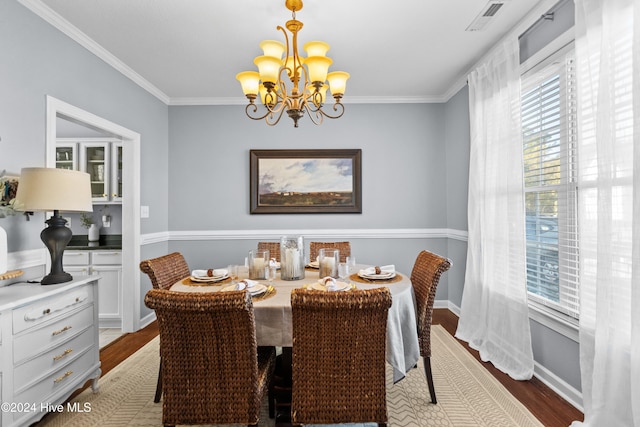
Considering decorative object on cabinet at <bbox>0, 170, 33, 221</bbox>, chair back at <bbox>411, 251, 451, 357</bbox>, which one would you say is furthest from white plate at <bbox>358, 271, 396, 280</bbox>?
decorative object on cabinet at <bbox>0, 170, 33, 221</bbox>

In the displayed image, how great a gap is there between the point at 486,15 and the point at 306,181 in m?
2.45

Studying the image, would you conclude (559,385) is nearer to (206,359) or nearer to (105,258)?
(206,359)

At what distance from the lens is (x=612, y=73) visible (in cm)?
170

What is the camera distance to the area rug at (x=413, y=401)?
2.04 metres

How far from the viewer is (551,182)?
2.40 meters

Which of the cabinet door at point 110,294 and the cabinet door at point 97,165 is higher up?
the cabinet door at point 97,165

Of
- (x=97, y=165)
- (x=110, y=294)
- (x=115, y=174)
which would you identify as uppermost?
(x=97, y=165)

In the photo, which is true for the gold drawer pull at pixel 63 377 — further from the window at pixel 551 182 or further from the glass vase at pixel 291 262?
the window at pixel 551 182

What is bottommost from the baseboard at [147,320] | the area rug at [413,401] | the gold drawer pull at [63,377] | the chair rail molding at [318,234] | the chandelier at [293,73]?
the area rug at [413,401]

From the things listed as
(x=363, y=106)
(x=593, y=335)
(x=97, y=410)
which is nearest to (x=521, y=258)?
(x=593, y=335)

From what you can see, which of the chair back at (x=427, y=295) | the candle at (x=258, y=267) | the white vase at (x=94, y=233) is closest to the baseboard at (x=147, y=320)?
the white vase at (x=94, y=233)

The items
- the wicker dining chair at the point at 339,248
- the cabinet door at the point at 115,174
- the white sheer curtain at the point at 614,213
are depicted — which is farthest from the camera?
the cabinet door at the point at 115,174

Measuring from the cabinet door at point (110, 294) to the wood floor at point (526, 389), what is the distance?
35 cm

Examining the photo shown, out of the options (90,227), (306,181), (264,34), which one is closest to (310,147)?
(306,181)
